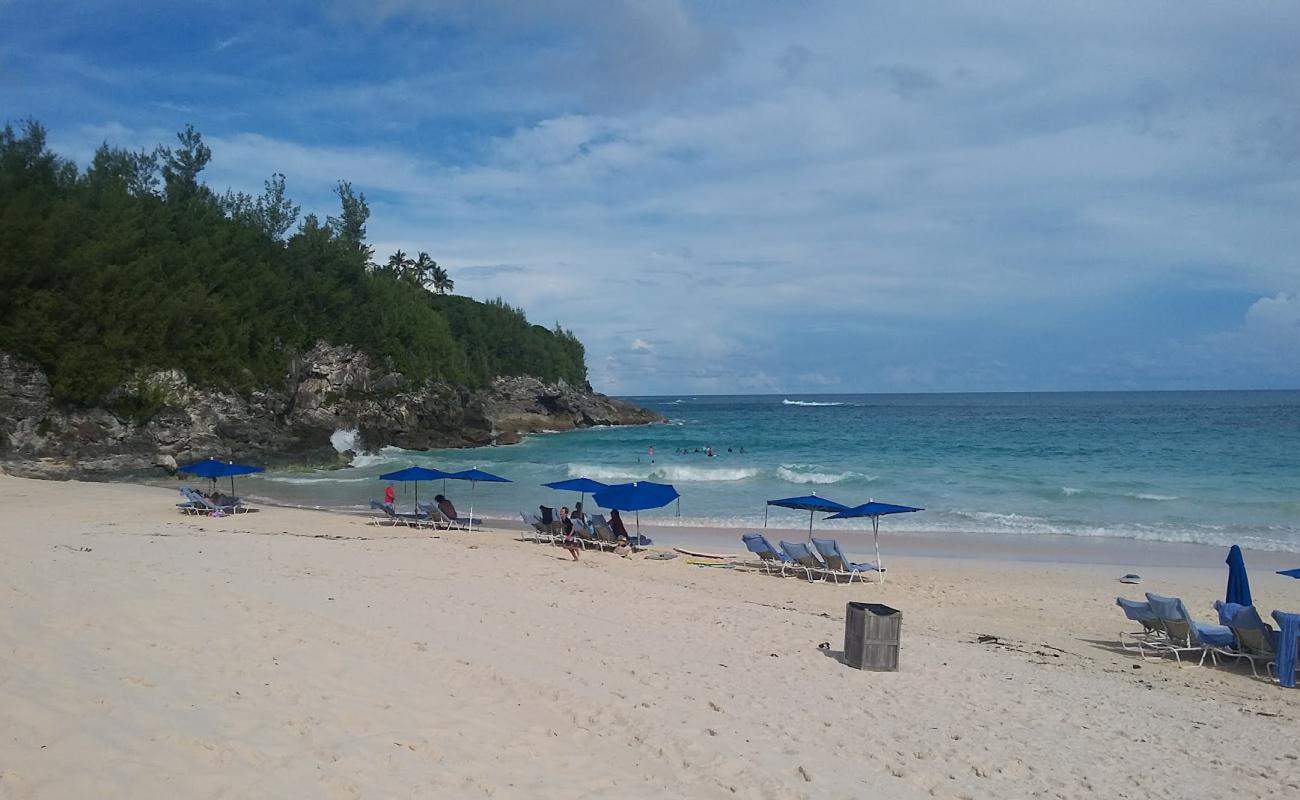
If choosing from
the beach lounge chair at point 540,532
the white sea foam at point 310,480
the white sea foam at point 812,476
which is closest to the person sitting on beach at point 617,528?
the beach lounge chair at point 540,532

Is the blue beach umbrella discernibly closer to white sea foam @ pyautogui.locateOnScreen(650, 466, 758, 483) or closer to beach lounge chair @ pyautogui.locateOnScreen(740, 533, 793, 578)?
beach lounge chair @ pyautogui.locateOnScreen(740, 533, 793, 578)

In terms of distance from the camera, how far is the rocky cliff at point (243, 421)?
31438mm

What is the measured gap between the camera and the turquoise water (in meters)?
25.0

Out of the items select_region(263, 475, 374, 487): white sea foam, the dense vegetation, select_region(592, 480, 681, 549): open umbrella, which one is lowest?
select_region(263, 475, 374, 487): white sea foam

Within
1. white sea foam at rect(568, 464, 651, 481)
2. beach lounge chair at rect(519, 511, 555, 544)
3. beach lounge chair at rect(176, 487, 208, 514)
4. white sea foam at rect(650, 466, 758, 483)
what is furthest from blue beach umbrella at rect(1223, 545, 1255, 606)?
white sea foam at rect(650, 466, 758, 483)

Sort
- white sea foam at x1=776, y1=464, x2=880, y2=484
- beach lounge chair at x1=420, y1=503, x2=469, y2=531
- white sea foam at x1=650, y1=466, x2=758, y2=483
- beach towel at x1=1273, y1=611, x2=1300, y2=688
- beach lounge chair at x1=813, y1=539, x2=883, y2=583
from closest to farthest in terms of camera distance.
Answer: beach towel at x1=1273, y1=611, x2=1300, y2=688
beach lounge chair at x1=813, y1=539, x2=883, y2=583
beach lounge chair at x1=420, y1=503, x2=469, y2=531
white sea foam at x1=776, y1=464, x2=880, y2=484
white sea foam at x1=650, y1=466, x2=758, y2=483

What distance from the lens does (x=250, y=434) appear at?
135 feet

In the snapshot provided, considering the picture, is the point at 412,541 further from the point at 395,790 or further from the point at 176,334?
the point at 176,334

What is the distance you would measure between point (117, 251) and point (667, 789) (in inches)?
1637

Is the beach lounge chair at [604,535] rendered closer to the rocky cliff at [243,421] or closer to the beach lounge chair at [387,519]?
the beach lounge chair at [387,519]

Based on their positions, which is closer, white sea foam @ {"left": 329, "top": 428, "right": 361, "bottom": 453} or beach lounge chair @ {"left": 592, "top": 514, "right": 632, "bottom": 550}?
beach lounge chair @ {"left": 592, "top": 514, "right": 632, "bottom": 550}

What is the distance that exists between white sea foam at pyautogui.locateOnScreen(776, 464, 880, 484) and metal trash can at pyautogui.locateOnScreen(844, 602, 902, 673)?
2690 cm

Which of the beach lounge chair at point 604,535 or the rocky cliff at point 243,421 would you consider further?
the rocky cliff at point 243,421

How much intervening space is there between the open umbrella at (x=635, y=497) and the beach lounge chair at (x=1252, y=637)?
9.75 meters
